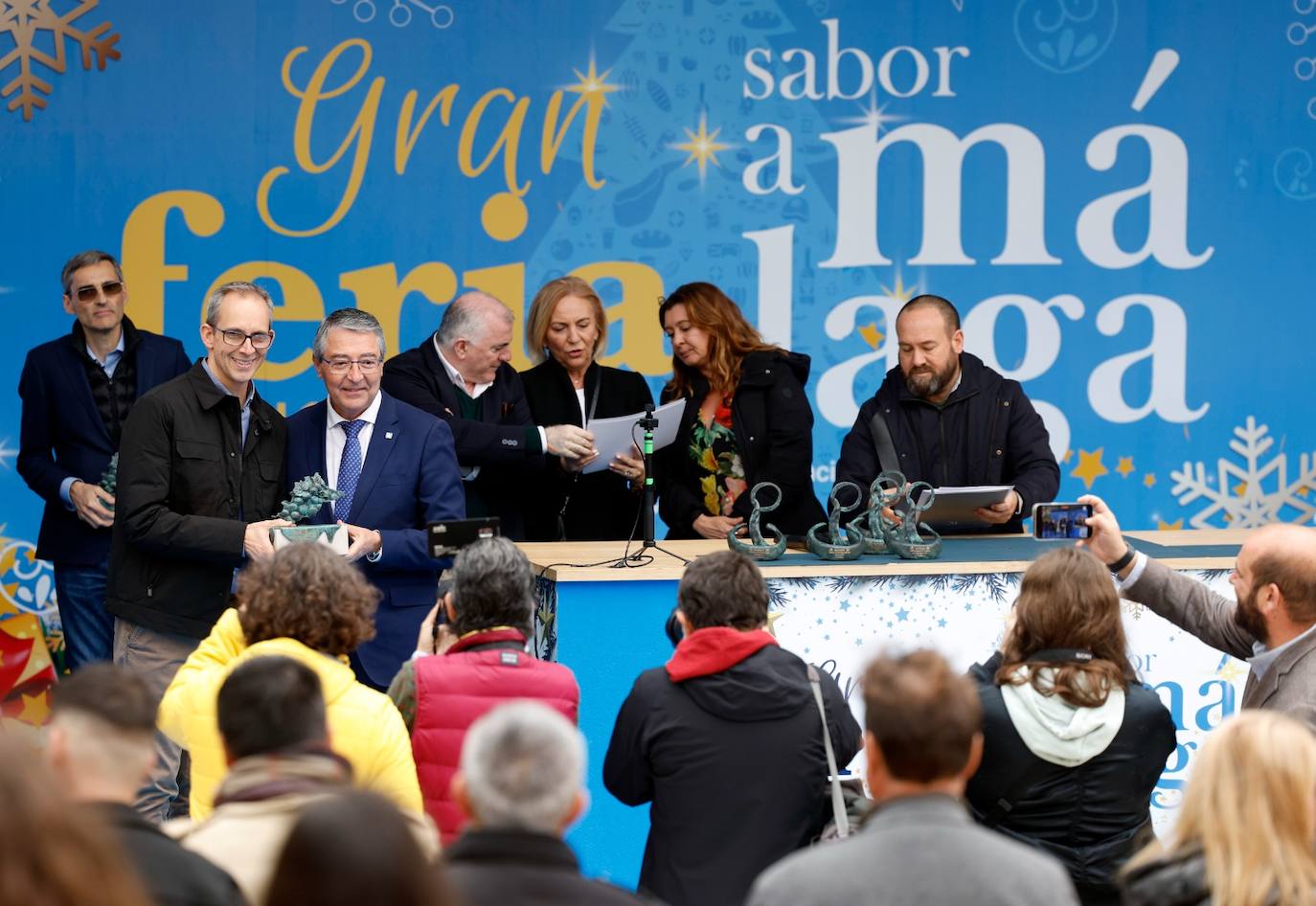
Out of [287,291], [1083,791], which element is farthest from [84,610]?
[1083,791]

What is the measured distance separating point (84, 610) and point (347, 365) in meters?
1.74

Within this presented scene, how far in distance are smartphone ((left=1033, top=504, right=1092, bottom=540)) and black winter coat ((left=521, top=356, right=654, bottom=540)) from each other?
168 cm

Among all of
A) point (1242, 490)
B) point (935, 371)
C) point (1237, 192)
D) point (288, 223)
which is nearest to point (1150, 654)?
point (935, 371)

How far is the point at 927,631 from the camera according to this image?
471 centimetres

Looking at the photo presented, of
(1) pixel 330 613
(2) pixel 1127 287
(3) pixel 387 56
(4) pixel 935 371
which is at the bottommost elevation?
(1) pixel 330 613

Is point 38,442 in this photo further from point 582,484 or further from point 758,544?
point 758,544

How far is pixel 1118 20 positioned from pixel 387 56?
3.19 metres

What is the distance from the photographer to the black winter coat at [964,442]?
5391 mm

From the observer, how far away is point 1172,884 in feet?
7.50

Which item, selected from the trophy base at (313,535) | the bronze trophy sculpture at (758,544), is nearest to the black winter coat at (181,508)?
the trophy base at (313,535)

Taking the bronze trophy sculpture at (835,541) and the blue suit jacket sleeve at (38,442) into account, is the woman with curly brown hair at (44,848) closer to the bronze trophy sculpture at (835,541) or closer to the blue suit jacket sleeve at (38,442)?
the bronze trophy sculpture at (835,541)

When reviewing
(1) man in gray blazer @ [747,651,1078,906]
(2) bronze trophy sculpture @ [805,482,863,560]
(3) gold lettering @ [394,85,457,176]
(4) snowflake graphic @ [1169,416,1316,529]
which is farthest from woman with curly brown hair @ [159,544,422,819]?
(4) snowflake graphic @ [1169,416,1316,529]

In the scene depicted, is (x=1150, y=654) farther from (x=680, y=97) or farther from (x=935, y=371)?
(x=680, y=97)

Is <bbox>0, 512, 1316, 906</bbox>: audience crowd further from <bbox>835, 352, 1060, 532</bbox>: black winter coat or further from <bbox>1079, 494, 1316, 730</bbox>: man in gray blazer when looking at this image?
<bbox>835, 352, 1060, 532</bbox>: black winter coat
